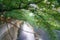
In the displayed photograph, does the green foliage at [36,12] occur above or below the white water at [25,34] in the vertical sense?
above

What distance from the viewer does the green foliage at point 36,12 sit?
1.48 ft

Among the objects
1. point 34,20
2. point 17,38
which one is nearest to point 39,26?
point 34,20

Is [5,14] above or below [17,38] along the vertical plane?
above

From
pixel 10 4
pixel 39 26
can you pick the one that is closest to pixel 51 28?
pixel 39 26

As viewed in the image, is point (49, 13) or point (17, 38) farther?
point (17, 38)

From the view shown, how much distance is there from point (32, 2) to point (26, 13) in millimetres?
74

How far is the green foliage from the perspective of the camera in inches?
17.8

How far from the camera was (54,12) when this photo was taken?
19.8 inches

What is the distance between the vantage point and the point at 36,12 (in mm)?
484

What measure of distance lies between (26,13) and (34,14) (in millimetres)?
23

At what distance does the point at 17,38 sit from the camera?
2.02ft

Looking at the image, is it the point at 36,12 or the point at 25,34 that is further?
the point at 25,34

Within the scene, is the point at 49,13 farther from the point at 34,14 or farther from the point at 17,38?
the point at 17,38

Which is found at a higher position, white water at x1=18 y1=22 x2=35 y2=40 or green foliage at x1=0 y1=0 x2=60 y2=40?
green foliage at x1=0 y1=0 x2=60 y2=40
